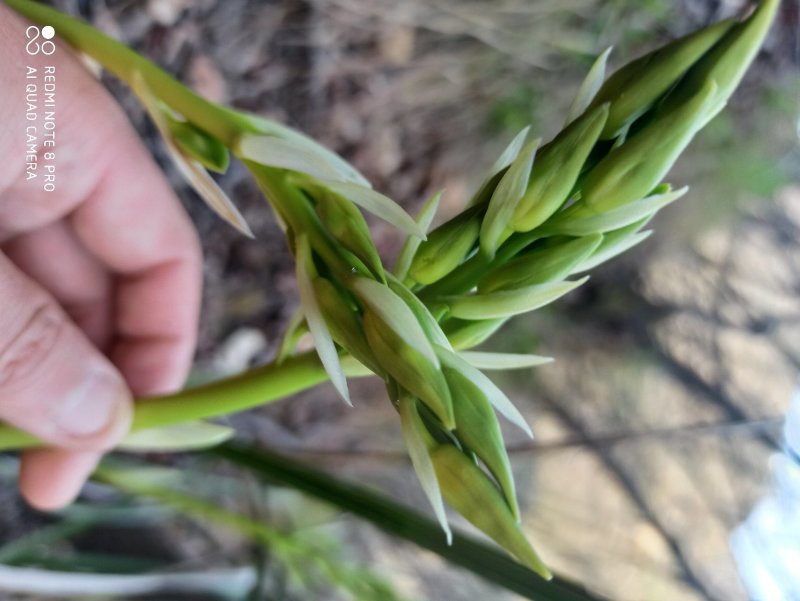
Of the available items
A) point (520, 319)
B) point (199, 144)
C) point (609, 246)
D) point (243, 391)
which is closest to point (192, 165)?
point (199, 144)

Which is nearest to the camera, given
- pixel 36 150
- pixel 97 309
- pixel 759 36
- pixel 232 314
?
pixel 759 36

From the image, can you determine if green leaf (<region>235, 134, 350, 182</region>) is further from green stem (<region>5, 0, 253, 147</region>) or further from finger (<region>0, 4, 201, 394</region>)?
finger (<region>0, 4, 201, 394</region>)

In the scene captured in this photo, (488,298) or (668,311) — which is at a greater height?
(488,298)

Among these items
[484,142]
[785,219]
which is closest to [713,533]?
[785,219]

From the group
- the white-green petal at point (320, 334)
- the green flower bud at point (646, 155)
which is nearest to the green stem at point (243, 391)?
the white-green petal at point (320, 334)

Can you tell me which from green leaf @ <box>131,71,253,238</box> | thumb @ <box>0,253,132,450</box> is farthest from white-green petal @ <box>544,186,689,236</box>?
thumb @ <box>0,253,132,450</box>

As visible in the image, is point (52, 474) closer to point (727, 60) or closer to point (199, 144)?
point (199, 144)

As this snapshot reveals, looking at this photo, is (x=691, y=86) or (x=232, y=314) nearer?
(x=691, y=86)

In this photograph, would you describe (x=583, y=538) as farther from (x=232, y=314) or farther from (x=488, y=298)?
(x=488, y=298)
